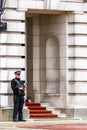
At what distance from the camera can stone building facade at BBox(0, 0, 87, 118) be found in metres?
28.0

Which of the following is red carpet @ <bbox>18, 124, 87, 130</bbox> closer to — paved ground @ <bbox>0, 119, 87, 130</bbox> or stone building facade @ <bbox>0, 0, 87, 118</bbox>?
paved ground @ <bbox>0, 119, 87, 130</bbox>

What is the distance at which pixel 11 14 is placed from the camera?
28031 millimetres

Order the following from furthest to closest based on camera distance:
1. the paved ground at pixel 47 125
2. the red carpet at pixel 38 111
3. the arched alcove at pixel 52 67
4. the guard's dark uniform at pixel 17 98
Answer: the arched alcove at pixel 52 67 < the red carpet at pixel 38 111 < the guard's dark uniform at pixel 17 98 < the paved ground at pixel 47 125

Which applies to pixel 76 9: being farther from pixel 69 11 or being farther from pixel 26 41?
pixel 26 41

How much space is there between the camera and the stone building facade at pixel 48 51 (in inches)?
1101

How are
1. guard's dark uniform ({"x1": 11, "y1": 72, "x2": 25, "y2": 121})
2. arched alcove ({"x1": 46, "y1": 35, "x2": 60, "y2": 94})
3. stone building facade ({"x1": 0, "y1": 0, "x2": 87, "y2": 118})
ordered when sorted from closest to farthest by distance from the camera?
guard's dark uniform ({"x1": 11, "y1": 72, "x2": 25, "y2": 121}) → stone building facade ({"x1": 0, "y1": 0, "x2": 87, "y2": 118}) → arched alcove ({"x1": 46, "y1": 35, "x2": 60, "y2": 94})

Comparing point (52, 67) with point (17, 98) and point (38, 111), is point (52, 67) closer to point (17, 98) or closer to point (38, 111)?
point (38, 111)

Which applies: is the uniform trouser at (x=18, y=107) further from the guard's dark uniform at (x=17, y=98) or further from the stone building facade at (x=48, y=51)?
the stone building facade at (x=48, y=51)

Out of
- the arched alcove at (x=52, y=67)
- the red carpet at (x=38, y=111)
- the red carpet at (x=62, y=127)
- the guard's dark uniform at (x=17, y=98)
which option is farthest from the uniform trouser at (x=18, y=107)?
the arched alcove at (x=52, y=67)

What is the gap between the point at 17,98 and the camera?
27.3 m

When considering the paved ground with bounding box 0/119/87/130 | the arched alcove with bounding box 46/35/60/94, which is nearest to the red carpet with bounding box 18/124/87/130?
the paved ground with bounding box 0/119/87/130

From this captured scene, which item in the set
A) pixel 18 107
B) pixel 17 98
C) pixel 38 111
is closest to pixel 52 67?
pixel 38 111

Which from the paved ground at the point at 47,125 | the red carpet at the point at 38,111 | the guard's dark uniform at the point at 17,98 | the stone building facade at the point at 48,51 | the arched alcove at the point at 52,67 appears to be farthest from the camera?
the arched alcove at the point at 52,67

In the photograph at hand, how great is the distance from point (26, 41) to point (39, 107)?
9.12 feet
